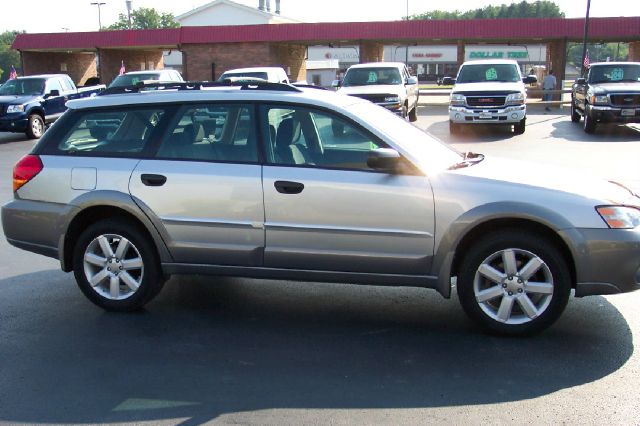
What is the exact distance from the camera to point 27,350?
4609mm

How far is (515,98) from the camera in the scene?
1789 cm

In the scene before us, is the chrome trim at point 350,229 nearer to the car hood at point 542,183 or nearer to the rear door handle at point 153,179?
the car hood at point 542,183

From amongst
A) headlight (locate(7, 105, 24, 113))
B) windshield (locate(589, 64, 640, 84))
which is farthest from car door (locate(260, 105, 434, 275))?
headlight (locate(7, 105, 24, 113))

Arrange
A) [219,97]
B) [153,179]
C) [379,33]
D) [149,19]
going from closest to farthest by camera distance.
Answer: [153,179] < [219,97] < [379,33] < [149,19]

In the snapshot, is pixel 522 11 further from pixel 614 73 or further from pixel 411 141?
pixel 411 141

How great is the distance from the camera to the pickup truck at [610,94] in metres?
17.4

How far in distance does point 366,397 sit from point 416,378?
41 cm

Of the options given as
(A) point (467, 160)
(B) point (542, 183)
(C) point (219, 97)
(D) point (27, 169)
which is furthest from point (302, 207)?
(D) point (27, 169)

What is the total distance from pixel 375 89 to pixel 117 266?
47.7 ft

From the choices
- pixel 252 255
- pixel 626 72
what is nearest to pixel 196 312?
pixel 252 255

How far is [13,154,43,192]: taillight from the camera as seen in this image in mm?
5406

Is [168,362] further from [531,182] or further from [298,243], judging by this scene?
[531,182]

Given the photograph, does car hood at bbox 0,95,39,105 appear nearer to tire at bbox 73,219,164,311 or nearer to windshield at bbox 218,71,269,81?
windshield at bbox 218,71,269,81

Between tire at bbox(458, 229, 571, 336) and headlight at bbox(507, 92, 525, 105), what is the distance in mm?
→ 14024
